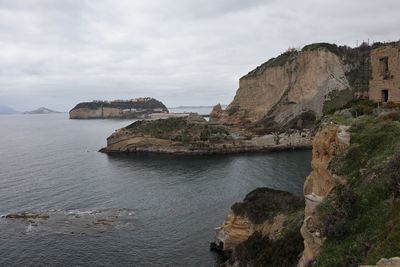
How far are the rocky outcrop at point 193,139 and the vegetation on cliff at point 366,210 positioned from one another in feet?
298

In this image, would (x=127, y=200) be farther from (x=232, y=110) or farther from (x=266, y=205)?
(x=232, y=110)

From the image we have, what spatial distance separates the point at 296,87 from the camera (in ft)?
434

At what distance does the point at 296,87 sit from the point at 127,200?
3315 inches

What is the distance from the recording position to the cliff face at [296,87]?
129 meters

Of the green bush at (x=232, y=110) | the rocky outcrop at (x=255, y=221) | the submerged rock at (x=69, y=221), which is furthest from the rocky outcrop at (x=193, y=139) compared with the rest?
the rocky outcrop at (x=255, y=221)

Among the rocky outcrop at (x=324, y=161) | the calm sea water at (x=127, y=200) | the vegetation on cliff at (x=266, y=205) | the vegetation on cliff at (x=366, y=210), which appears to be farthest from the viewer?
the calm sea water at (x=127, y=200)

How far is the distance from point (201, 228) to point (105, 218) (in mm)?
13259

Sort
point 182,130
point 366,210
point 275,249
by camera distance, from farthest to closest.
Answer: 1. point 182,130
2. point 275,249
3. point 366,210

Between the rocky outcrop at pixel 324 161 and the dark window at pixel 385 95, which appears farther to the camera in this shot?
the dark window at pixel 385 95

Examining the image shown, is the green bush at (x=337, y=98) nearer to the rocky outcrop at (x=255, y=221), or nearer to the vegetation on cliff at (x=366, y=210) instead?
the rocky outcrop at (x=255, y=221)

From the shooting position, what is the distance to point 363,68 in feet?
A: 484

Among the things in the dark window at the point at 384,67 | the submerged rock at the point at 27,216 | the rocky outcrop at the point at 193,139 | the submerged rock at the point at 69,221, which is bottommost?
the submerged rock at the point at 69,221

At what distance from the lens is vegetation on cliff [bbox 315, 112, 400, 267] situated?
44.0 feet

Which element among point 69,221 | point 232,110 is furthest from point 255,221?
point 232,110
